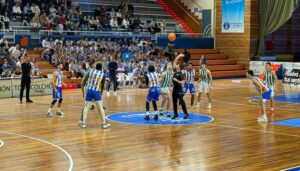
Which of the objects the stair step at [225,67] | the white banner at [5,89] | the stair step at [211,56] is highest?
the stair step at [211,56]

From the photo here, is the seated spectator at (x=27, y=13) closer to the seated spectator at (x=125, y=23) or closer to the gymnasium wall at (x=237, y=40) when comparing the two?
the seated spectator at (x=125, y=23)

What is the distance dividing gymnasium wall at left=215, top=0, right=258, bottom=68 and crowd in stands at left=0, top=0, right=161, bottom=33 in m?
4.96

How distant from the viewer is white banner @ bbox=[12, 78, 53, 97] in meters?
22.3

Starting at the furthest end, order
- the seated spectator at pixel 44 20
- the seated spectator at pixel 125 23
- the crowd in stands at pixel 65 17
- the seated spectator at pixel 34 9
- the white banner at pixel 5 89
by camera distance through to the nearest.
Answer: the seated spectator at pixel 125 23
the seated spectator at pixel 34 9
the seated spectator at pixel 44 20
the crowd in stands at pixel 65 17
the white banner at pixel 5 89

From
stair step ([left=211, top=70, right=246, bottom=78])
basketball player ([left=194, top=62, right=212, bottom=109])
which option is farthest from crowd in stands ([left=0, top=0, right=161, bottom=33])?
basketball player ([left=194, top=62, right=212, bottom=109])

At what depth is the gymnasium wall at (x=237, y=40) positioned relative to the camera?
35.6 meters

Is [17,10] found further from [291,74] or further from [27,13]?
[291,74]

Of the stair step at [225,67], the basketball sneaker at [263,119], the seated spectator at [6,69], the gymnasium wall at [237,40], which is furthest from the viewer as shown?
the gymnasium wall at [237,40]

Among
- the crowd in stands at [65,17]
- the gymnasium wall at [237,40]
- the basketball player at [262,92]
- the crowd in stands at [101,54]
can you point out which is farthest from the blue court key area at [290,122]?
the gymnasium wall at [237,40]

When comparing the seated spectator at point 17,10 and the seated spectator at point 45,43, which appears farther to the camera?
the seated spectator at point 17,10

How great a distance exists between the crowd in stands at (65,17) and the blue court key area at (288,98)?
1279 centimetres

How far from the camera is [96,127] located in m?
13.8

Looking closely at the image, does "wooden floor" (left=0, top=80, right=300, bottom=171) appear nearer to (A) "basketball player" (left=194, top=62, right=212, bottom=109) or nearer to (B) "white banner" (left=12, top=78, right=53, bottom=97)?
(A) "basketball player" (left=194, top=62, right=212, bottom=109)

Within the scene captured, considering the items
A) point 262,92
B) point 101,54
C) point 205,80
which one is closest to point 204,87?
point 205,80
